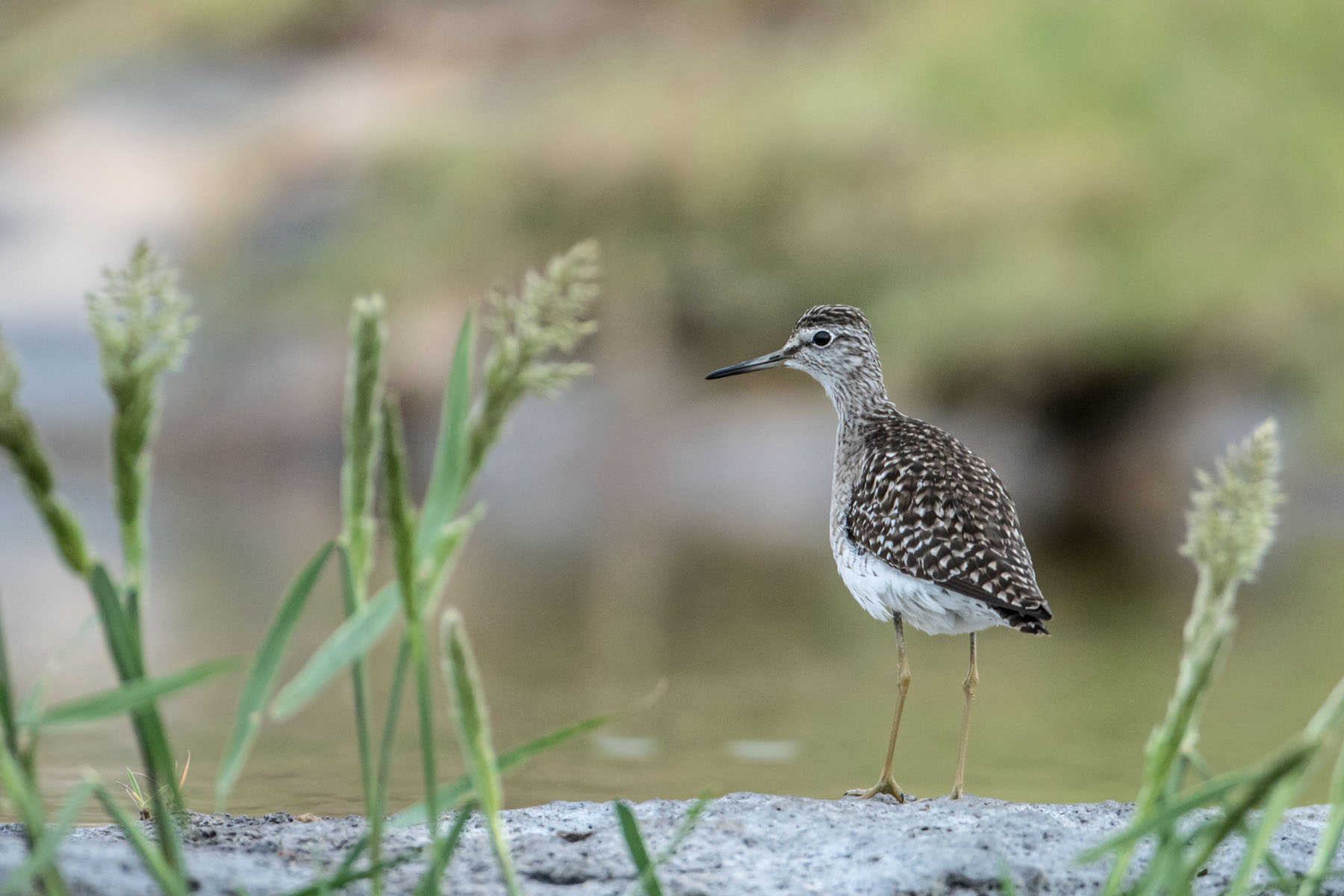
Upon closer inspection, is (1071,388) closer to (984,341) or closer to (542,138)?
(984,341)

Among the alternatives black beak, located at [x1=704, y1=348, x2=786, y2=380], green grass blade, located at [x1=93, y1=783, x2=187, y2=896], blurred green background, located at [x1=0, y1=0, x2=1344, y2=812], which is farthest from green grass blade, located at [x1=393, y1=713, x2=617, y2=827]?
blurred green background, located at [x1=0, y1=0, x2=1344, y2=812]

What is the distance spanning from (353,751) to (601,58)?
2471 cm

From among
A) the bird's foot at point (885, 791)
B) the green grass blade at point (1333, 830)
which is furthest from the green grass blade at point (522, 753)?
the bird's foot at point (885, 791)

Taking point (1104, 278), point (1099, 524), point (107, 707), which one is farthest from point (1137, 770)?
point (1104, 278)

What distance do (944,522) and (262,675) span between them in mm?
2986

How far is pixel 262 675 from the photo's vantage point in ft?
7.09

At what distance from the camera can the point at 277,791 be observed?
16.5 ft

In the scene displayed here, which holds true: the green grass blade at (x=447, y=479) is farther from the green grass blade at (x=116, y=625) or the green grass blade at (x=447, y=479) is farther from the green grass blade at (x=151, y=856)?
the green grass blade at (x=151, y=856)

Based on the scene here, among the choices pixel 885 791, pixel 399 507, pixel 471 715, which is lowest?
pixel 885 791

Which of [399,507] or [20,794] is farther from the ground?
[399,507]

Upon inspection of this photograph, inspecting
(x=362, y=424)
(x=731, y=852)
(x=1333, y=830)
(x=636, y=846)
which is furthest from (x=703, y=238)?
(x=362, y=424)

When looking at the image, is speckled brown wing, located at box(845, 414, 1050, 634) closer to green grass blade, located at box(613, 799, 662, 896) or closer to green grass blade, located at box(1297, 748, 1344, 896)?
green grass blade, located at box(1297, 748, 1344, 896)

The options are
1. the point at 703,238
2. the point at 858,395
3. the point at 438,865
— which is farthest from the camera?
the point at 703,238

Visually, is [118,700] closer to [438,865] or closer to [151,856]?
[151,856]
